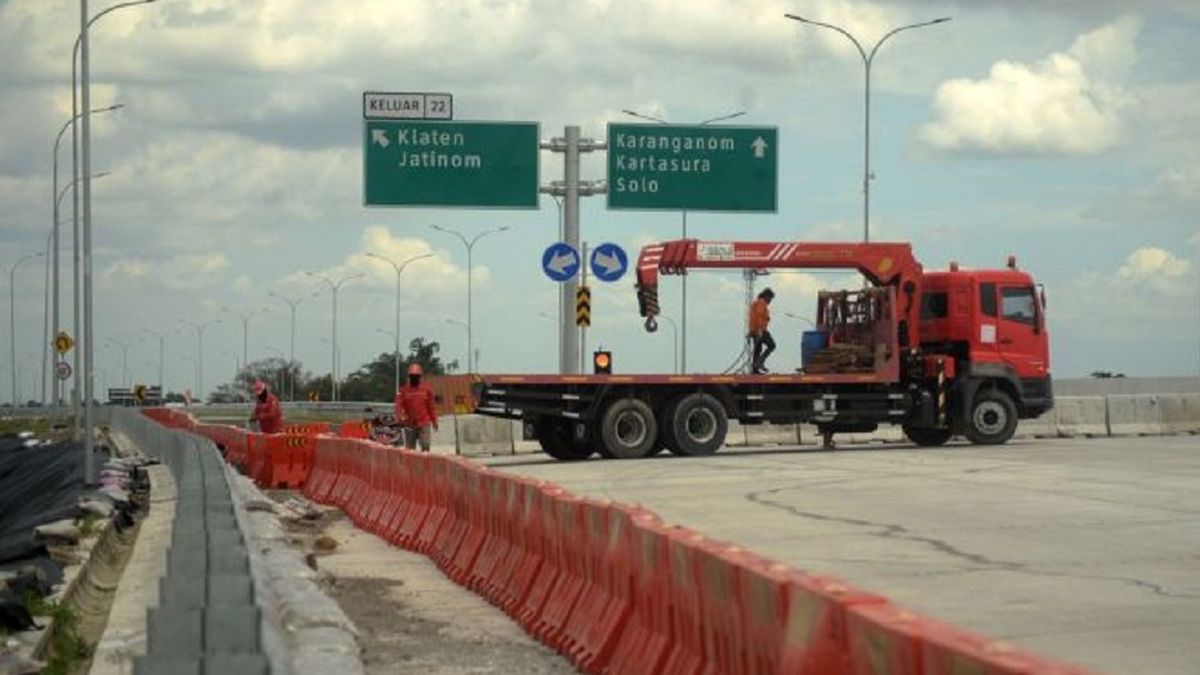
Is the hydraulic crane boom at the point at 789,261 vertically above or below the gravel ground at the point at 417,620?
above

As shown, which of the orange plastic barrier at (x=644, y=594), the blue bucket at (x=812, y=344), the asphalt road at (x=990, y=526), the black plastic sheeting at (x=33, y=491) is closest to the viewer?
the orange plastic barrier at (x=644, y=594)

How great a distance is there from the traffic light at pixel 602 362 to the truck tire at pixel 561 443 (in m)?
1.30

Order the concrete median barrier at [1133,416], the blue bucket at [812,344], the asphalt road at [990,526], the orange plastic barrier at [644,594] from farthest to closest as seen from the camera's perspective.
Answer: the concrete median barrier at [1133,416] → the blue bucket at [812,344] → the asphalt road at [990,526] → the orange plastic barrier at [644,594]

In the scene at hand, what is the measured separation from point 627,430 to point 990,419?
7035 mm

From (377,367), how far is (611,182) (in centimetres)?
11750

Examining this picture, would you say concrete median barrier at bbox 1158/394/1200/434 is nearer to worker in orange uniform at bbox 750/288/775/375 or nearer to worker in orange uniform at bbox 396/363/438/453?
worker in orange uniform at bbox 750/288/775/375

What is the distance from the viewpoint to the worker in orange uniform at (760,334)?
34.1 metres

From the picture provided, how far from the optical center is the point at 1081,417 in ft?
136

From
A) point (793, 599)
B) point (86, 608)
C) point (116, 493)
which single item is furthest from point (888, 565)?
point (116, 493)

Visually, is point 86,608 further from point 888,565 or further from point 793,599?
point 793,599

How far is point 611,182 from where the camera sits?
38.3m

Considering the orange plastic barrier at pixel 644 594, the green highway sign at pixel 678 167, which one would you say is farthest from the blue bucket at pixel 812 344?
the orange plastic barrier at pixel 644 594

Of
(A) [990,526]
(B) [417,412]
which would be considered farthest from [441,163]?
(A) [990,526]

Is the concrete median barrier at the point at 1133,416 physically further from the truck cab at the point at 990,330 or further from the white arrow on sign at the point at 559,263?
the white arrow on sign at the point at 559,263
